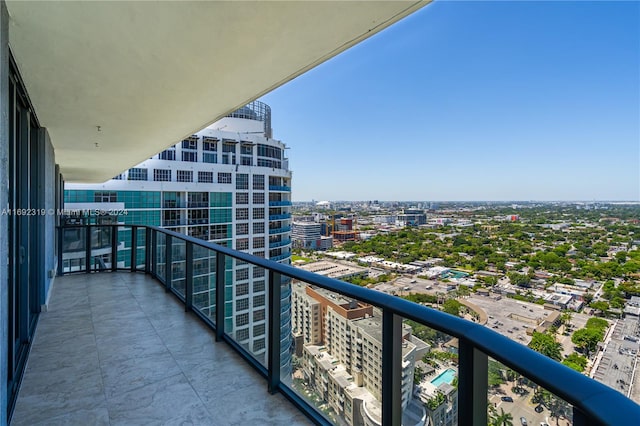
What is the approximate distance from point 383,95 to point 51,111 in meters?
29.8

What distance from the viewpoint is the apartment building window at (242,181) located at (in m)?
32.4

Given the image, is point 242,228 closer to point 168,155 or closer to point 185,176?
point 185,176

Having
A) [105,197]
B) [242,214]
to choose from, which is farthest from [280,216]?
[105,197]

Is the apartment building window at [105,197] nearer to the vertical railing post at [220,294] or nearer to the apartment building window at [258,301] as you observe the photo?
the vertical railing post at [220,294]

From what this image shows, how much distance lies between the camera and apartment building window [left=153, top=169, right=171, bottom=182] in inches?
1133

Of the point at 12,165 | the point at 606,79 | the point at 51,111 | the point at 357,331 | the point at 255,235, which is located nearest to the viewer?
the point at 357,331

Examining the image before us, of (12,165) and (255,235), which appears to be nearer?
(12,165)

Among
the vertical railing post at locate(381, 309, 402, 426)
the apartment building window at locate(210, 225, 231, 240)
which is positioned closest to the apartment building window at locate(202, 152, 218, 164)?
the apartment building window at locate(210, 225, 231, 240)

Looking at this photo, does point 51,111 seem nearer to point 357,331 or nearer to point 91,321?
point 91,321

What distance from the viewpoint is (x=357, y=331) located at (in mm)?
1922

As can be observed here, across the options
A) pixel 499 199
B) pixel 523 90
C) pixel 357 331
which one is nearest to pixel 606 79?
pixel 523 90

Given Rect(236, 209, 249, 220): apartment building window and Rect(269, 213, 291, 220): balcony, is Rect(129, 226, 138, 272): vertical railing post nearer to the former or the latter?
Rect(236, 209, 249, 220): apartment building window

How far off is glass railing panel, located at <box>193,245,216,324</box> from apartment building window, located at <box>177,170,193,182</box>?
2839 cm

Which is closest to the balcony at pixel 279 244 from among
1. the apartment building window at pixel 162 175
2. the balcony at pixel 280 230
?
the balcony at pixel 280 230
